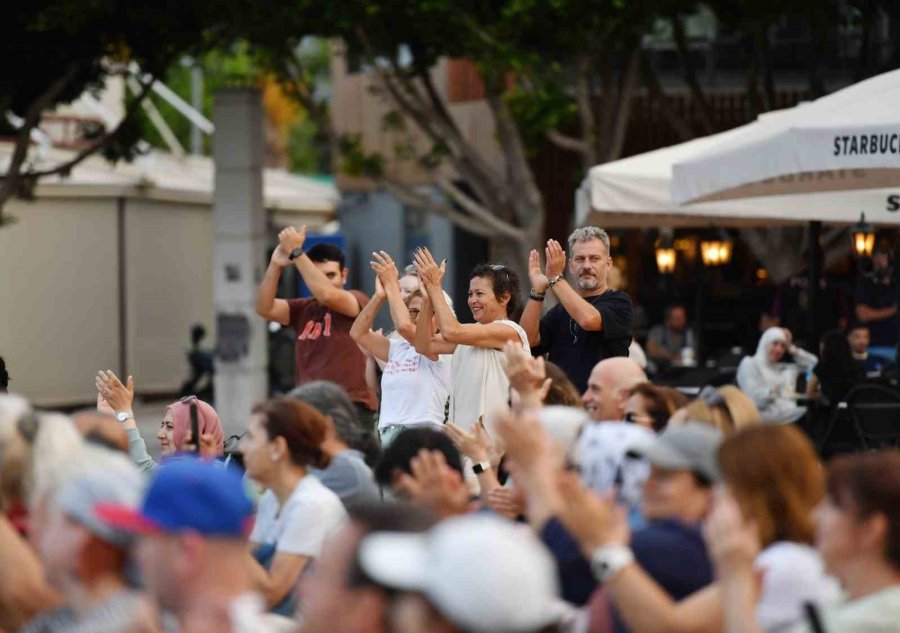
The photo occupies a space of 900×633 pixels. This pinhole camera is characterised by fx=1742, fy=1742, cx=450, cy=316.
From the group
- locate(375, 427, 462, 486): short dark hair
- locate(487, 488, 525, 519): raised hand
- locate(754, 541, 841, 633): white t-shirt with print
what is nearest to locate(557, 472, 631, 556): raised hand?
locate(754, 541, 841, 633): white t-shirt with print

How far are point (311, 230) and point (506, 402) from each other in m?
22.8

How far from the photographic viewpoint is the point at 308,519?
563cm

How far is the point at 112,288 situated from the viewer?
27188 millimetres

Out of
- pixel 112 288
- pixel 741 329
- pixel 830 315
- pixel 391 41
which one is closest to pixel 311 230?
pixel 112 288

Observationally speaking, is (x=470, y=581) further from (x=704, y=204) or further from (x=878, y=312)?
(x=878, y=312)

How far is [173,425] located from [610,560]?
3675mm

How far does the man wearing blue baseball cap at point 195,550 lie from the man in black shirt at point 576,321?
15.3ft

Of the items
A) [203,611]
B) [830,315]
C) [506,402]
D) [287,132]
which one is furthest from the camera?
[287,132]

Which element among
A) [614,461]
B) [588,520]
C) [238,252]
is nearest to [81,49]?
[238,252]

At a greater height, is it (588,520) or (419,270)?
(419,270)

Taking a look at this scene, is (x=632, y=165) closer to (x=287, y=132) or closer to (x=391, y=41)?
(x=391, y=41)

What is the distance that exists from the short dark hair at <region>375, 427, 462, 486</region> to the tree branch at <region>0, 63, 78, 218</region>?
46.9 ft

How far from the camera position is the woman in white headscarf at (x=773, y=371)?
12.2 m

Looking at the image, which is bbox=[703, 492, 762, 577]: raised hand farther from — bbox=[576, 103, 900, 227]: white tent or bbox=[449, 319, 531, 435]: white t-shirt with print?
bbox=[576, 103, 900, 227]: white tent
